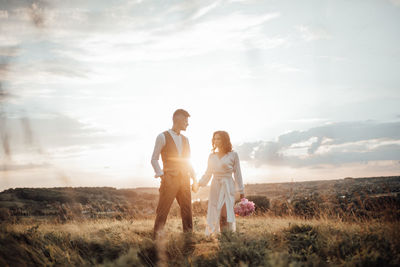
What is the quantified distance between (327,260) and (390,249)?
0.96 m

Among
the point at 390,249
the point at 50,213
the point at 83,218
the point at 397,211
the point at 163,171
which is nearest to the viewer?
the point at 390,249

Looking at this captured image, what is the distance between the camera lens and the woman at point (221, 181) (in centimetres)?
680

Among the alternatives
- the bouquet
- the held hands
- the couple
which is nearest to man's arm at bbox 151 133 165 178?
the couple

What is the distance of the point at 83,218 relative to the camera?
34.3 feet

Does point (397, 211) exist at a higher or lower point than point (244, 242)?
higher

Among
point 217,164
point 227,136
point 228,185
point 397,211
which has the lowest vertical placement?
point 397,211

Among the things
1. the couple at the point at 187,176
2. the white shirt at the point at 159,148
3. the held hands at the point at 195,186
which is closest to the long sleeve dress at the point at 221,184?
the couple at the point at 187,176

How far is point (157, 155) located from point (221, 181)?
1.55 m

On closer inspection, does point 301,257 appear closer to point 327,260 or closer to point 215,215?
point 327,260

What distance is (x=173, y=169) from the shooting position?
21.9 ft

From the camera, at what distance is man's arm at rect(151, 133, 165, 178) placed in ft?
21.6

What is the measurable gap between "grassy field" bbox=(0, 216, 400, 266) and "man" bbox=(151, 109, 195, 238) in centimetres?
61

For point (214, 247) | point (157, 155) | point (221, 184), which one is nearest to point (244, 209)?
point (221, 184)

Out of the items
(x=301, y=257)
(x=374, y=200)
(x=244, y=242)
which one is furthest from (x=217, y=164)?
(x=374, y=200)
